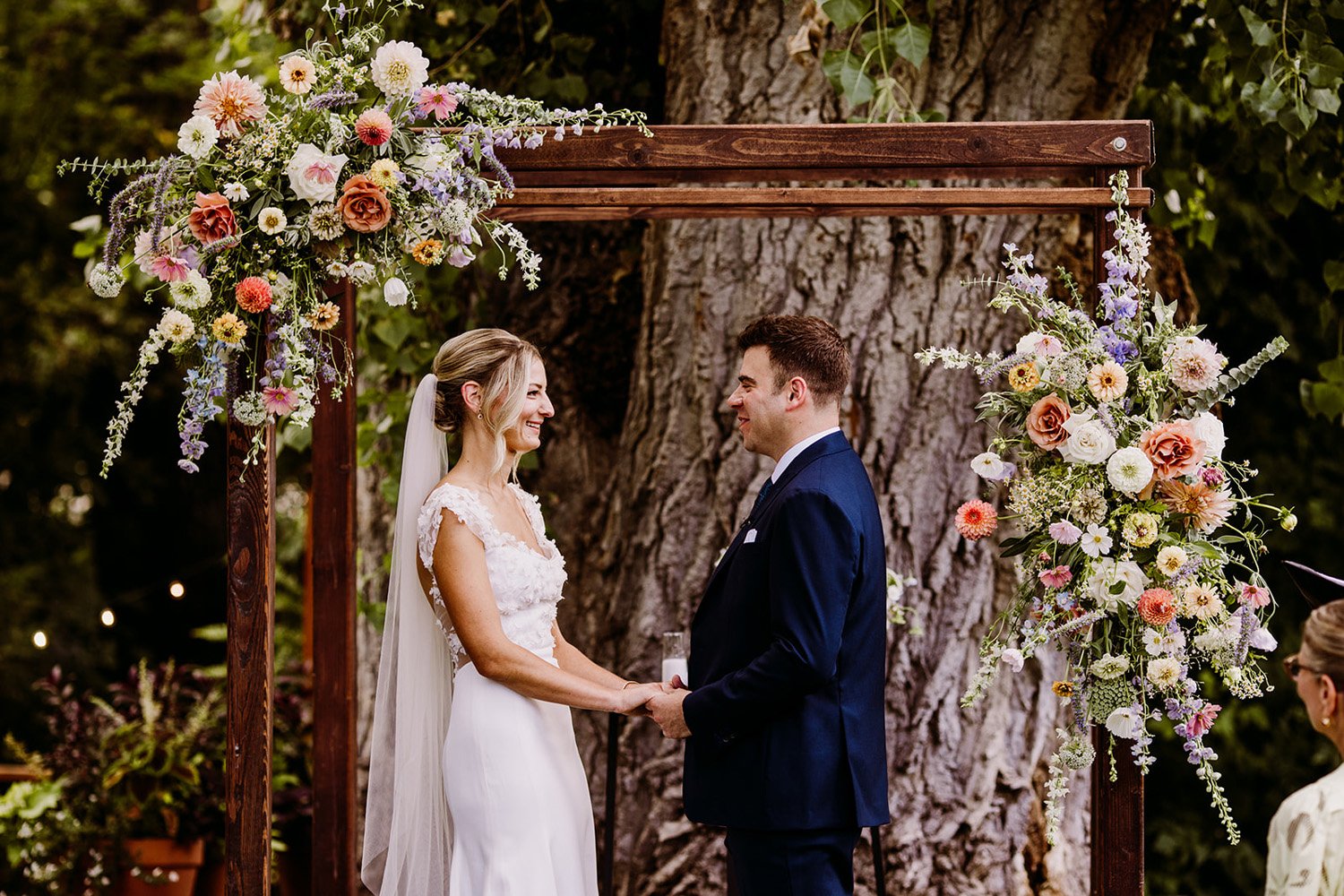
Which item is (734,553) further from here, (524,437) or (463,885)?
(463,885)

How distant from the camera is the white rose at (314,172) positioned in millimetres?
3008

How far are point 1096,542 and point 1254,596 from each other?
39cm

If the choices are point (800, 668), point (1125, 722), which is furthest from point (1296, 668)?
point (800, 668)

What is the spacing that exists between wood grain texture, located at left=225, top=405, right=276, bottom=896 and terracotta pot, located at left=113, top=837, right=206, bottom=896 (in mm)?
1561

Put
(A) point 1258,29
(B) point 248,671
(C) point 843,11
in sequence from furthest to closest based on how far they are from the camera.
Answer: (A) point 1258,29 → (C) point 843,11 → (B) point 248,671

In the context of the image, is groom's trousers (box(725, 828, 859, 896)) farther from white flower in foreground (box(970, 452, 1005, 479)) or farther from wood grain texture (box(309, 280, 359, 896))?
wood grain texture (box(309, 280, 359, 896))

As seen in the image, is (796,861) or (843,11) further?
(843,11)

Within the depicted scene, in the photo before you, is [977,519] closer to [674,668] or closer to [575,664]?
[674,668]

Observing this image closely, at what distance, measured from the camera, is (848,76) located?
395 cm

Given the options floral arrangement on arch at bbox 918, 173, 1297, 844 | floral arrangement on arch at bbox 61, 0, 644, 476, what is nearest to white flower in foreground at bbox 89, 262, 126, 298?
floral arrangement on arch at bbox 61, 0, 644, 476

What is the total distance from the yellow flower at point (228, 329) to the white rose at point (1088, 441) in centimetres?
192

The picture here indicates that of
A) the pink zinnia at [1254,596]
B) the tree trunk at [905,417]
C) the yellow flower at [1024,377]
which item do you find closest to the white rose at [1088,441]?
the yellow flower at [1024,377]

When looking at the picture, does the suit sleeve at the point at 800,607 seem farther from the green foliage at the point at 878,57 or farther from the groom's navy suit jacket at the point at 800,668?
the green foliage at the point at 878,57

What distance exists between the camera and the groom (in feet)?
10.2
